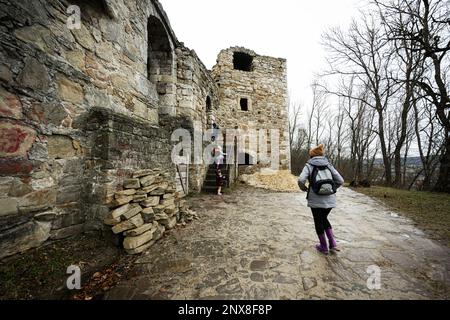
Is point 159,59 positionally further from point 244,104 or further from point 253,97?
point 253,97

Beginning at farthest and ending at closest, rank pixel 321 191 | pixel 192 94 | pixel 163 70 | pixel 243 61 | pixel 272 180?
pixel 243 61 → pixel 272 180 → pixel 192 94 → pixel 163 70 → pixel 321 191

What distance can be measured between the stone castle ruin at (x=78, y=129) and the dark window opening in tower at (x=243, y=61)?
826 centimetres

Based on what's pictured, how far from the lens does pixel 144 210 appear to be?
3.04 m

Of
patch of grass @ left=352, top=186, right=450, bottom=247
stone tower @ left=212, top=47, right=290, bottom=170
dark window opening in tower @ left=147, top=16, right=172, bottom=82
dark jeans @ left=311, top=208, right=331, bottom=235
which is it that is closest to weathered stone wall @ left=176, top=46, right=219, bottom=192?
dark window opening in tower @ left=147, top=16, right=172, bottom=82

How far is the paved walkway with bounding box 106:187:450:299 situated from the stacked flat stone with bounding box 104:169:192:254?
0.21 m

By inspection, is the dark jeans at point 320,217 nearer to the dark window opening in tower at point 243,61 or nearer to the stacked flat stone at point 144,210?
the stacked flat stone at point 144,210

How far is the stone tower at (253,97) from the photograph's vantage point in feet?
36.4

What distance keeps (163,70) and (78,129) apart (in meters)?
4.00

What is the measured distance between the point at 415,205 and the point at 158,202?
23.9ft

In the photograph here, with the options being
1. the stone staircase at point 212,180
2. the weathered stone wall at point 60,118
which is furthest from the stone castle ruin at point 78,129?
the stone staircase at point 212,180

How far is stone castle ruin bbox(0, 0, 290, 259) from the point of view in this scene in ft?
6.63

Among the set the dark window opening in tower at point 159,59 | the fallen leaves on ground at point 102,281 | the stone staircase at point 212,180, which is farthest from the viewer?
the stone staircase at point 212,180

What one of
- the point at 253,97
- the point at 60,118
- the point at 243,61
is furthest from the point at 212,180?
the point at 243,61
